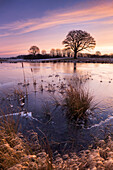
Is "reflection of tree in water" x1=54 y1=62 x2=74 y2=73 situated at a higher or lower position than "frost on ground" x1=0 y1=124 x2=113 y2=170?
higher

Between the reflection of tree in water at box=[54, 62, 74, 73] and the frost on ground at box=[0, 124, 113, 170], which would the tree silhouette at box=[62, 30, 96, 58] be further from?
the frost on ground at box=[0, 124, 113, 170]

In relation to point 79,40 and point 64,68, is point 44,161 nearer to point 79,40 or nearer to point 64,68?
point 64,68

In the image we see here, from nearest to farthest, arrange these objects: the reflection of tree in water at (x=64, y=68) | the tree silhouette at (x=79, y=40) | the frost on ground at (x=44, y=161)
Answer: the frost on ground at (x=44, y=161)
the reflection of tree in water at (x=64, y=68)
the tree silhouette at (x=79, y=40)

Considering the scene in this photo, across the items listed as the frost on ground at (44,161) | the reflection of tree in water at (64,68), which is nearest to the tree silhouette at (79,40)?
the reflection of tree in water at (64,68)

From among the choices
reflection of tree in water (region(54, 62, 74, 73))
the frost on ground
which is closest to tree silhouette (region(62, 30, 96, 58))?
reflection of tree in water (region(54, 62, 74, 73))

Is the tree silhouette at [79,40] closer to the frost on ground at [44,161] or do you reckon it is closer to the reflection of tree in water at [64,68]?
the reflection of tree in water at [64,68]

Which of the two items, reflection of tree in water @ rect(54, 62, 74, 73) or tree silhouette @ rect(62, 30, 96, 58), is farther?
tree silhouette @ rect(62, 30, 96, 58)

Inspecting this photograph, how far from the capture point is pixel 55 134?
10.3ft

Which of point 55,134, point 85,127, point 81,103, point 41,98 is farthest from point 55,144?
point 41,98

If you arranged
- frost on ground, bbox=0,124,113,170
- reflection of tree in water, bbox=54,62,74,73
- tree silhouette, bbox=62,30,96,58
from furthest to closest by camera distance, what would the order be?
1. tree silhouette, bbox=62,30,96,58
2. reflection of tree in water, bbox=54,62,74,73
3. frost on ground, bbox=0,124,113,170

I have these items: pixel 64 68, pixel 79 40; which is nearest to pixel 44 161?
pixel 64 68

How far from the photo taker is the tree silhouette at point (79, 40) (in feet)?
111

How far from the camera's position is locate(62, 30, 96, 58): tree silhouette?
33.9 meters

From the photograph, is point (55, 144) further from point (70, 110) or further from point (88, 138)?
point (70, 110)
